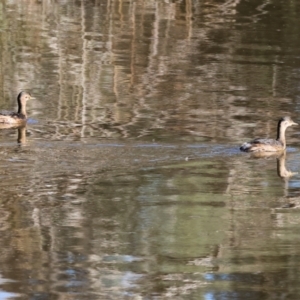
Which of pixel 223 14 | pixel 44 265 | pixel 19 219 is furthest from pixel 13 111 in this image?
pixel 223 14

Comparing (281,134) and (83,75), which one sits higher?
(83,75)

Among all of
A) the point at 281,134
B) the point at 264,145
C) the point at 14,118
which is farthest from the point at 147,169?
the point at 14,118

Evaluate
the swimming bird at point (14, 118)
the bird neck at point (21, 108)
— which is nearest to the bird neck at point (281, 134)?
the swimming bird at point (14, 118)

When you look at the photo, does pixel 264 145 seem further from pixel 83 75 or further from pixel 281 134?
pixel 83 75

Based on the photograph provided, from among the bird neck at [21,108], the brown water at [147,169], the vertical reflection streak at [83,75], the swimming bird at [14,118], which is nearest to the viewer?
the brown water at [147,169]

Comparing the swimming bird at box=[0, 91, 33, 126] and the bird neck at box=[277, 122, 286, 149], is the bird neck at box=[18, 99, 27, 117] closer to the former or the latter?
the swimming bird at box=[0, 91, 33, 126]

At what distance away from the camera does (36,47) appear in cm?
2420

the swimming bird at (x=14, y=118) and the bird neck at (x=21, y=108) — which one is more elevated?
the bird neck at (x=21, y=108)

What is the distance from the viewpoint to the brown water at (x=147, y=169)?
31.3 feet

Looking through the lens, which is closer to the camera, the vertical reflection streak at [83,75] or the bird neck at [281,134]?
the bird neck at [281,134]

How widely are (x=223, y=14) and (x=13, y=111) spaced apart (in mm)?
14799

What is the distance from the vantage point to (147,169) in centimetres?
1350

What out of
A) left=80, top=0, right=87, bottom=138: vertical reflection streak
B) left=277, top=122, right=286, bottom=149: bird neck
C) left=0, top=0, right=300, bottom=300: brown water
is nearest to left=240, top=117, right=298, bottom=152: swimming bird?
left=277, top=122, right=286, bottom=149: bird neck

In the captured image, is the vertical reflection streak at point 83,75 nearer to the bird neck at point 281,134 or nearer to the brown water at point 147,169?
the brown water at point 147,169
